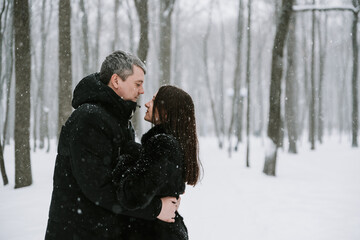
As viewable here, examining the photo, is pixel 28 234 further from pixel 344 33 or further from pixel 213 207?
pixel 344 33

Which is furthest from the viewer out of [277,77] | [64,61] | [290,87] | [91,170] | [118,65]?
[290,87]

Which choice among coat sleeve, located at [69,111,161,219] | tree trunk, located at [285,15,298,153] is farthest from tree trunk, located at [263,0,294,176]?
coat sleeve, located at [69,111,161,219]

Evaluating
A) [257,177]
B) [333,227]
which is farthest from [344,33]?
[333,227]

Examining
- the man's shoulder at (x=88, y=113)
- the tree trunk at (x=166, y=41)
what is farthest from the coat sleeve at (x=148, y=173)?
the tree trunk at (x=166, y=41)

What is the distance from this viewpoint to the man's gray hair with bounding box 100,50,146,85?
2045 mm

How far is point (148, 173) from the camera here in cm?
179

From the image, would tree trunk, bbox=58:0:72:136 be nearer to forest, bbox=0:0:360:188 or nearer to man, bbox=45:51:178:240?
forest, bbox=0:0:360:188

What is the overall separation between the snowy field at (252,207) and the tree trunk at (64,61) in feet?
6.60

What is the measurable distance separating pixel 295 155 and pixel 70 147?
16.6 metres

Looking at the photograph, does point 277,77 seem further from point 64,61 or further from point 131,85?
point 131,85

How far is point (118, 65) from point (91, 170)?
751 millimetres

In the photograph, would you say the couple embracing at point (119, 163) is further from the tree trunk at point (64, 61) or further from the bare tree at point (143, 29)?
the bare tree at point (143, 29)

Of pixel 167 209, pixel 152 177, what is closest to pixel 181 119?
pixel 152 177

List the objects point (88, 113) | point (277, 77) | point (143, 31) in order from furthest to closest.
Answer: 1. point (277, 77)
2. point (143, 31)
3. point (88, 113)
